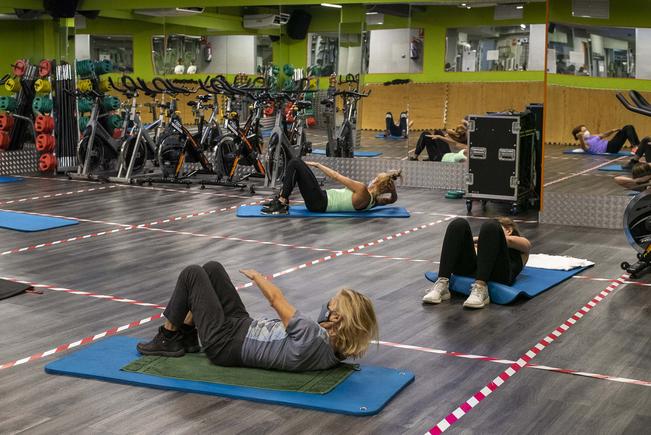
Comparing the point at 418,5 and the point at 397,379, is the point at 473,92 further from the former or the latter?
the point at 397,379

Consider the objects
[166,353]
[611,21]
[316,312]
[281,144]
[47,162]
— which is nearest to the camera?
[166,353]

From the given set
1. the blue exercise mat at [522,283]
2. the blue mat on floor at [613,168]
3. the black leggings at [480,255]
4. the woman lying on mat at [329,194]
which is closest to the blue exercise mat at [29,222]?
the woman lying on mat at [329,194]

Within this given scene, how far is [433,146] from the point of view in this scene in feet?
37.8

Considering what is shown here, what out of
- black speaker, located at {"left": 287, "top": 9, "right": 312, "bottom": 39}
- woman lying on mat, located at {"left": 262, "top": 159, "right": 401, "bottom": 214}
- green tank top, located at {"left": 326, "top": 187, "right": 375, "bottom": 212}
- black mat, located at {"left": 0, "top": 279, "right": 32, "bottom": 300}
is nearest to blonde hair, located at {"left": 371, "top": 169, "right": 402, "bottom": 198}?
woman lying on mat, located at {"left": 262, "top": 159, "right": 401, "bottom": 214}

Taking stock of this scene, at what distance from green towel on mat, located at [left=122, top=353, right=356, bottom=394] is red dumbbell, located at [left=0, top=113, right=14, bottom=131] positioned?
8530 millimetres

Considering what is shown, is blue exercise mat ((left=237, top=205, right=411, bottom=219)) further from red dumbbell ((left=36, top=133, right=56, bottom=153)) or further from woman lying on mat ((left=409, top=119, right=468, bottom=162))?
red dumbbell ((left=36, top=133, right=56, bottom=153))

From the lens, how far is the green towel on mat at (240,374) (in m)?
3.91

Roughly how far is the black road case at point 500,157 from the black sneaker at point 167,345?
5.53m

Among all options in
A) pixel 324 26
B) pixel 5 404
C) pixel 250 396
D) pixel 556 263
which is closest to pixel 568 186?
pixel 556 263

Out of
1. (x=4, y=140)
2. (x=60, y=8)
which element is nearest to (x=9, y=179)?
(x=4, y=140)

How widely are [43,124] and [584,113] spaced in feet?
23.3

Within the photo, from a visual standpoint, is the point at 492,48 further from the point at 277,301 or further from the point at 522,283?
the point at 277,301

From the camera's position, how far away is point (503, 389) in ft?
13.3

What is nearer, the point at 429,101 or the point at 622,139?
the point at 622,139
